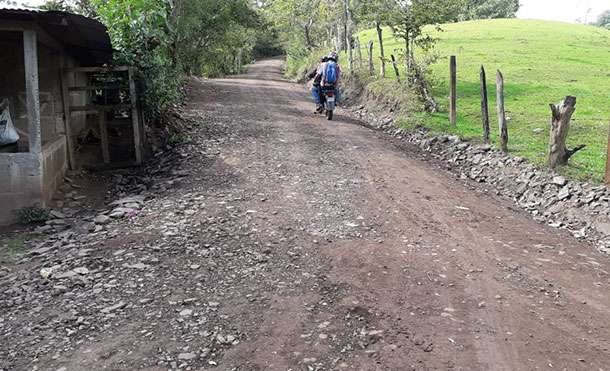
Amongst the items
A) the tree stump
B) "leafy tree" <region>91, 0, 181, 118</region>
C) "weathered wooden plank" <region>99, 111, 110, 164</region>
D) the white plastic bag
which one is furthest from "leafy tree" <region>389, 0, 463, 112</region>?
the white plastic bag

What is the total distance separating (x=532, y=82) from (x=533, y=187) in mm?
12959

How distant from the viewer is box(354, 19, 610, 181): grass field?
10.7 meters

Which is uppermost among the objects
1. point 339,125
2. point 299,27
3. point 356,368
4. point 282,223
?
point 299,27

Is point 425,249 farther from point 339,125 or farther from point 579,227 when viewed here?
point 339,125

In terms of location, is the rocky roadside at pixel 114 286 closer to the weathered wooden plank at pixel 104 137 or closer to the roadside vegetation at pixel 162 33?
the weathered wooden plank at pixel 104 137

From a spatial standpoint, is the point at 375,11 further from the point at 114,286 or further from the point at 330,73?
the point at 114,286

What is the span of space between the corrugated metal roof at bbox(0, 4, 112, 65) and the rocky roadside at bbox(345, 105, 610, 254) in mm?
6902

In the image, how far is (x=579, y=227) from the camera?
22.6 ft

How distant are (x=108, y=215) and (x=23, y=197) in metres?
1.31

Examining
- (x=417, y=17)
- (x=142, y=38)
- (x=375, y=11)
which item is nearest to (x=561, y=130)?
(x=417, y=17)

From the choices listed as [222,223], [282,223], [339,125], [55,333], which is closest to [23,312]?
[55,333]

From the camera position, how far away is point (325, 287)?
4.87 m

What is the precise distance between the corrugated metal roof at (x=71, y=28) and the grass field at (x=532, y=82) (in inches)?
300

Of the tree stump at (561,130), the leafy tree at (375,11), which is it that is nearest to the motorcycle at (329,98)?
the leafy tree at (375,11)
